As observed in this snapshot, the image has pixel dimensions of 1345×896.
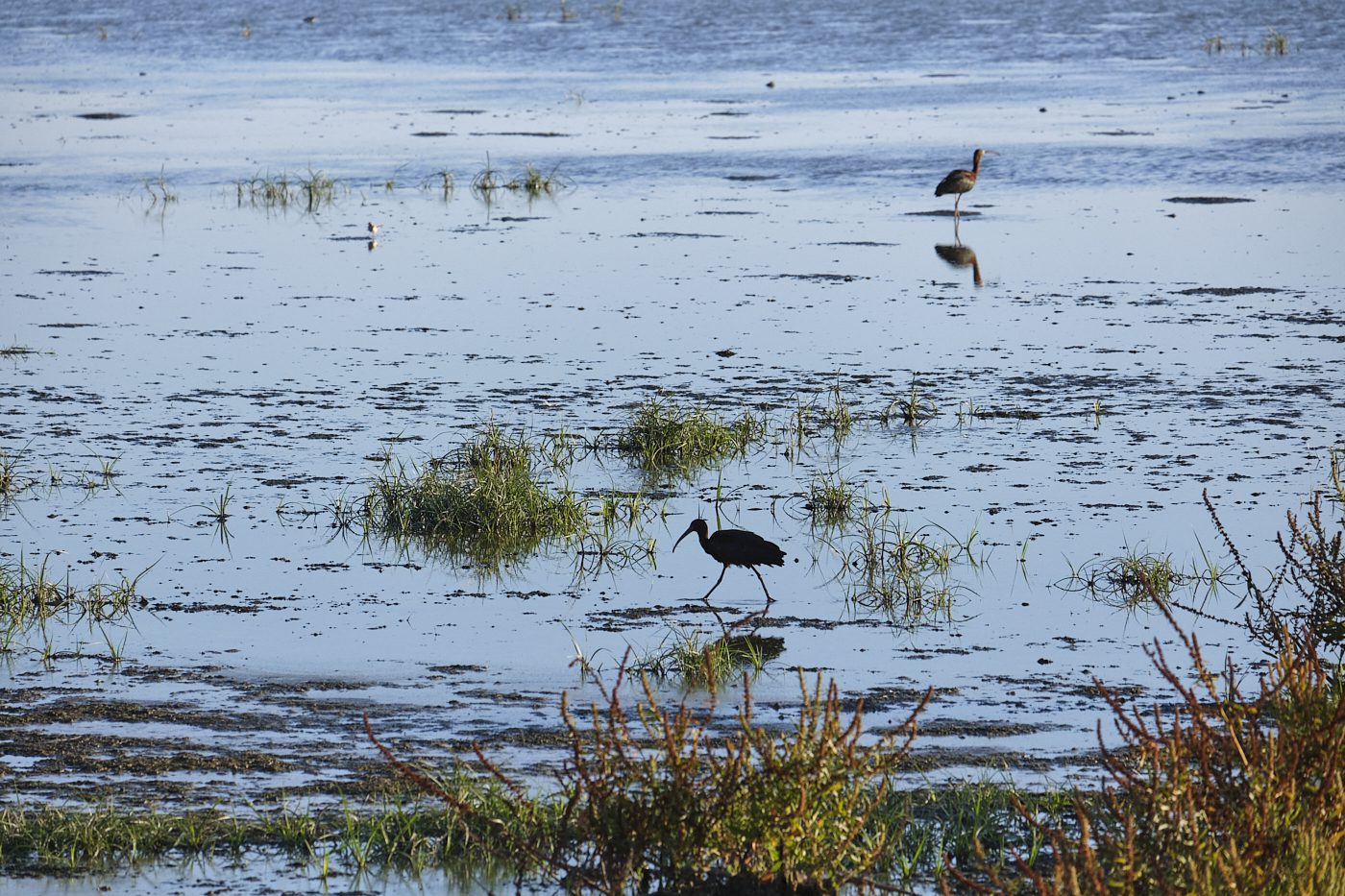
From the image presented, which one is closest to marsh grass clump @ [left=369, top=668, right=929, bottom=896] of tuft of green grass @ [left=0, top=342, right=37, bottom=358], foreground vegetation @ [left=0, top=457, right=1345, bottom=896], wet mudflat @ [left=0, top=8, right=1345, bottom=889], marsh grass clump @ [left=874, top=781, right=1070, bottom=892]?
foreground vegetation @ [left=0, top=457, right=1345, bottom=896]

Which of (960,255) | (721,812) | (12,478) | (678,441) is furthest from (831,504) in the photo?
(960,255)

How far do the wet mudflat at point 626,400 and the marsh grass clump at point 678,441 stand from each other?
161mm

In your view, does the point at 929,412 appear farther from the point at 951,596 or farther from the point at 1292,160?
the point at 1292,160

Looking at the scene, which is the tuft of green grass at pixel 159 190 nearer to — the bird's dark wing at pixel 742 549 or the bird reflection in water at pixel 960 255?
the bird reflection in water at pixel 960 255

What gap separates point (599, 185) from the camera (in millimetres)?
22266


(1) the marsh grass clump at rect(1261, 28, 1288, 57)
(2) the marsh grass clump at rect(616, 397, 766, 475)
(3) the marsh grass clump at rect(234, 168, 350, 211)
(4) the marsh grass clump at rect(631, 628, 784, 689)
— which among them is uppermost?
(1) the marsh grass clump at rect(1261, 28, 1288, 57)

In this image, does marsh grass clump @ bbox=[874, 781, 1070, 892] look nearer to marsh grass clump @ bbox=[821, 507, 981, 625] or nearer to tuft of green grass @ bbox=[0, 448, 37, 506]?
marsh grass clump @ bbox=[821, 507, 981, 625]

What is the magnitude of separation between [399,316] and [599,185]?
25.2 ft

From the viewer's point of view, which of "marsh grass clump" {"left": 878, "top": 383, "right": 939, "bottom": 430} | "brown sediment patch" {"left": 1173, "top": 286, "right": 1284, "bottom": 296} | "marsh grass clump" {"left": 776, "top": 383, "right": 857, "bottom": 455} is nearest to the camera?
"marsh grass clump" {"left": 776, "top": 383, "right": 857, "bottom": 455}

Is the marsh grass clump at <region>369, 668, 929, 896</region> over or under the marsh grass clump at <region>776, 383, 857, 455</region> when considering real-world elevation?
under

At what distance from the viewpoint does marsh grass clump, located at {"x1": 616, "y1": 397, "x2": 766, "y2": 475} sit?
10.7 m

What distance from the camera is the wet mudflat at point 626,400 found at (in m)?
7.33

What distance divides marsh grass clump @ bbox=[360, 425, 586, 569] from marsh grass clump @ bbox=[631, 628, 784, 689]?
5.44 ft

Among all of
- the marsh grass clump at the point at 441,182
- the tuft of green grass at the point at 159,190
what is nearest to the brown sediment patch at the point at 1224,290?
the marsh grass clump at the point at 441,182
